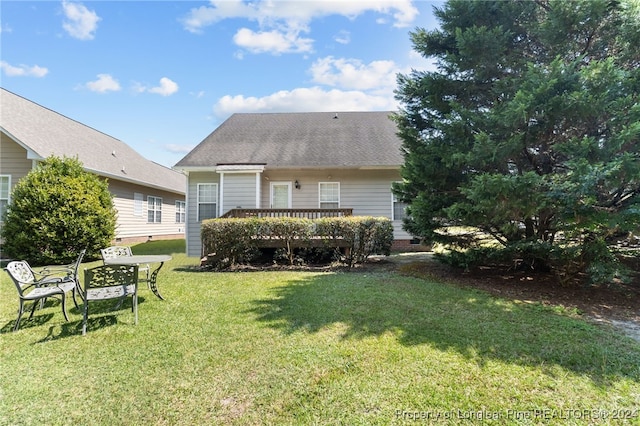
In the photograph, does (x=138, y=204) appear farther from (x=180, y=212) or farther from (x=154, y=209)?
(x=180, y=212)

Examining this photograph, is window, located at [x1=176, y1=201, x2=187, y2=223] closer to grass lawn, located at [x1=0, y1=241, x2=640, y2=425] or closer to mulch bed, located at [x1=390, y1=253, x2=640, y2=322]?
grass lawn, located at [x1=0, y1=241, x2=640, y2=425]

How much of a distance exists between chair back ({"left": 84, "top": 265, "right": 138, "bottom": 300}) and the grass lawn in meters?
0.42

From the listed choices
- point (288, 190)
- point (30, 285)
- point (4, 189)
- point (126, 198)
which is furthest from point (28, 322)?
point (126, 198)

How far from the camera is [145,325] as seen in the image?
409 cm

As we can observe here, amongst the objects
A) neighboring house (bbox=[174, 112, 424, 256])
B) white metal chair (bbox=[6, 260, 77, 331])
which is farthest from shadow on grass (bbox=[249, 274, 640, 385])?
neighboring house (bbox=[174, 112, 424, 256])

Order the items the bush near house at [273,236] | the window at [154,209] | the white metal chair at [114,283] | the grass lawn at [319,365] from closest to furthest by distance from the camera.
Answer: the grass lawn at [319,365], the white metal chair at [114,283], the bush near house at [273,236], the window at [154,209]

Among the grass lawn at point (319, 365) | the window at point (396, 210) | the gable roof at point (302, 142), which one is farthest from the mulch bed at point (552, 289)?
the gable roof at point (302, 142)

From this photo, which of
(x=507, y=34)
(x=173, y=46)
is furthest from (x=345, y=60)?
(x=507, y=34)

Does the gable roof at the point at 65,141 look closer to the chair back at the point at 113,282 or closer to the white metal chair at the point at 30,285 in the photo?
the white metal chair at the point at 30,285

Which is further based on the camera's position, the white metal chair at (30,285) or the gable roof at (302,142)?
the gable roof at (302,142)

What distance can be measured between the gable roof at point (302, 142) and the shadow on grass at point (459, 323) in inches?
264

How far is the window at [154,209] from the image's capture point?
54.7 feet

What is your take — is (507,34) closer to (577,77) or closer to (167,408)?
(577,77)

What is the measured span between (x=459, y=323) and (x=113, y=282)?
5065 millimetres
